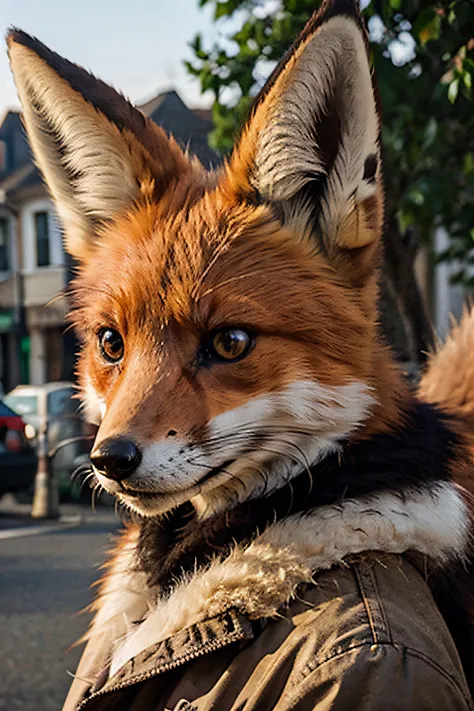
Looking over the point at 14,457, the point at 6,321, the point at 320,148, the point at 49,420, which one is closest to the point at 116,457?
the point at 320,148

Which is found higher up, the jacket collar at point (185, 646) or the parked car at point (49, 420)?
the jacket collar at point (185, 646)

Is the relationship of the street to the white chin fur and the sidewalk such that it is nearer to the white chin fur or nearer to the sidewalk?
the sidewalk

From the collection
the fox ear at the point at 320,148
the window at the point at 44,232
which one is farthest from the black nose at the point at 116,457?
the window at the point at 44,232

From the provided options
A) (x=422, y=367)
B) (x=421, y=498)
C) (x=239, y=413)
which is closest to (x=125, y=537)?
(x=239, y=413)

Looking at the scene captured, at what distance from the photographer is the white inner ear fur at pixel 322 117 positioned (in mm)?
1426

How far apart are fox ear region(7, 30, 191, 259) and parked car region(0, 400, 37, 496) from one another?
4155mm

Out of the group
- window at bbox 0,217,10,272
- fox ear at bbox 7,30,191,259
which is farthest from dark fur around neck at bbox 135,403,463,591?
window at bbox 0,217,10,272

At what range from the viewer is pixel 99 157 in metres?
1.70

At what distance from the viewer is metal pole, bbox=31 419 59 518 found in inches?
247

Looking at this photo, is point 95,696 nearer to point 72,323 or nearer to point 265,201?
point 72,323

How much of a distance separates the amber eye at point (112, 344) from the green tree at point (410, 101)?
3.20 ft

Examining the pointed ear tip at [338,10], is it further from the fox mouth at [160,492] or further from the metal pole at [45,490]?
the metal pole at [45,490]

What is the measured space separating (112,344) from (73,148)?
513 millimetres

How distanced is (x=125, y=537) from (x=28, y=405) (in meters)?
9.40
